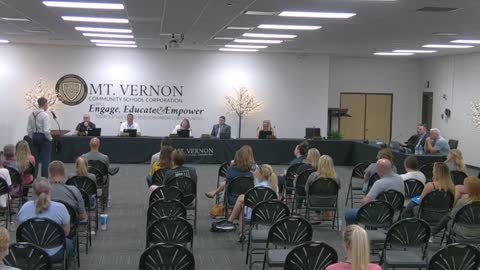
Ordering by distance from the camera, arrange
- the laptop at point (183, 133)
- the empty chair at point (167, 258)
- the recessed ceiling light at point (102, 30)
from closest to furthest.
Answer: the empty chair at point (167, 258), the recessed ceiling light at point (102, 30), the laptop at point (183, 133)

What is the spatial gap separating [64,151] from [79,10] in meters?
7.20

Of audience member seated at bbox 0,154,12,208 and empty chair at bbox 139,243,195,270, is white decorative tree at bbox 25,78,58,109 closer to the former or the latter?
audience member seated at bbox 0,154,12,208

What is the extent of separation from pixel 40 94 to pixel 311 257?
1598 cm

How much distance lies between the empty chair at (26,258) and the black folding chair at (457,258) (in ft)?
10.4

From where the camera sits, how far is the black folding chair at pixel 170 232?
596 centimetres

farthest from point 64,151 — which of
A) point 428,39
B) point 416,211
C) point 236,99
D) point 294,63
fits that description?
point 416,211

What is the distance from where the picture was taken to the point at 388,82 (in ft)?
73.2

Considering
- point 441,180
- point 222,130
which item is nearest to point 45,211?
point 441,180

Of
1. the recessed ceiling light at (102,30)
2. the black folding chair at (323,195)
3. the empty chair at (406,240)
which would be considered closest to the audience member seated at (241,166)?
the black folding chair at (323,195)

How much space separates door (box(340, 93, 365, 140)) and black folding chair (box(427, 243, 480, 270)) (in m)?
17.2

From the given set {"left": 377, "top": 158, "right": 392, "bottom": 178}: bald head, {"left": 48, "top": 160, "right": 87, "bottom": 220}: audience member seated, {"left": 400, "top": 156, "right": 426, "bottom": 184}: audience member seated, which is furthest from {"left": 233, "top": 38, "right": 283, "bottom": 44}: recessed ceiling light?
{"left": 48, "top": 160, "right": 87, "bottom": 220}: audience member seated

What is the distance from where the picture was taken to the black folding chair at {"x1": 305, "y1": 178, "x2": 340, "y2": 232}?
29.3 ft

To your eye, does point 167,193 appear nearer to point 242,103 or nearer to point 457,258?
point 457,258

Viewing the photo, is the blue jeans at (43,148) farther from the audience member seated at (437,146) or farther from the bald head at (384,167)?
the audience member seated at (437,146)
